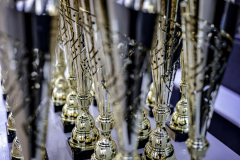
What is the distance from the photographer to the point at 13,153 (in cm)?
36

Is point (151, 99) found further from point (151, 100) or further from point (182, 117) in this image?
point (182, 117)

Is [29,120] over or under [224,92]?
over

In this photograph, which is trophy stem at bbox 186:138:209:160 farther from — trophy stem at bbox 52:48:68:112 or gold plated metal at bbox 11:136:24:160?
trophy stem at bbox 52:48:68:112

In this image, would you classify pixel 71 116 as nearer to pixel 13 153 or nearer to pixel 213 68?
pixel 13 153

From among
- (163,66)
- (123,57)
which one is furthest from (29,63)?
(163,66)

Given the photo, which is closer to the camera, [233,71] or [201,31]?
[201,31]

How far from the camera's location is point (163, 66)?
31 cm

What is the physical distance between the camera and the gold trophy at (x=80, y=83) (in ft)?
1.02

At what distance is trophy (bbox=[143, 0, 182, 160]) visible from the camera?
11.5 inches

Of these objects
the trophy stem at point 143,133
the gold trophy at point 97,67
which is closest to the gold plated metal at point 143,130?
the trophy stem at point 143,133

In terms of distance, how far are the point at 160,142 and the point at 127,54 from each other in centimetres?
20

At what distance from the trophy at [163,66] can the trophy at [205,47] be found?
0.09 meters

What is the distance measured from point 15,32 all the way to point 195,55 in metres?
0.12

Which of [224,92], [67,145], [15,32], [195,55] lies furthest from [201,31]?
[224,92]
